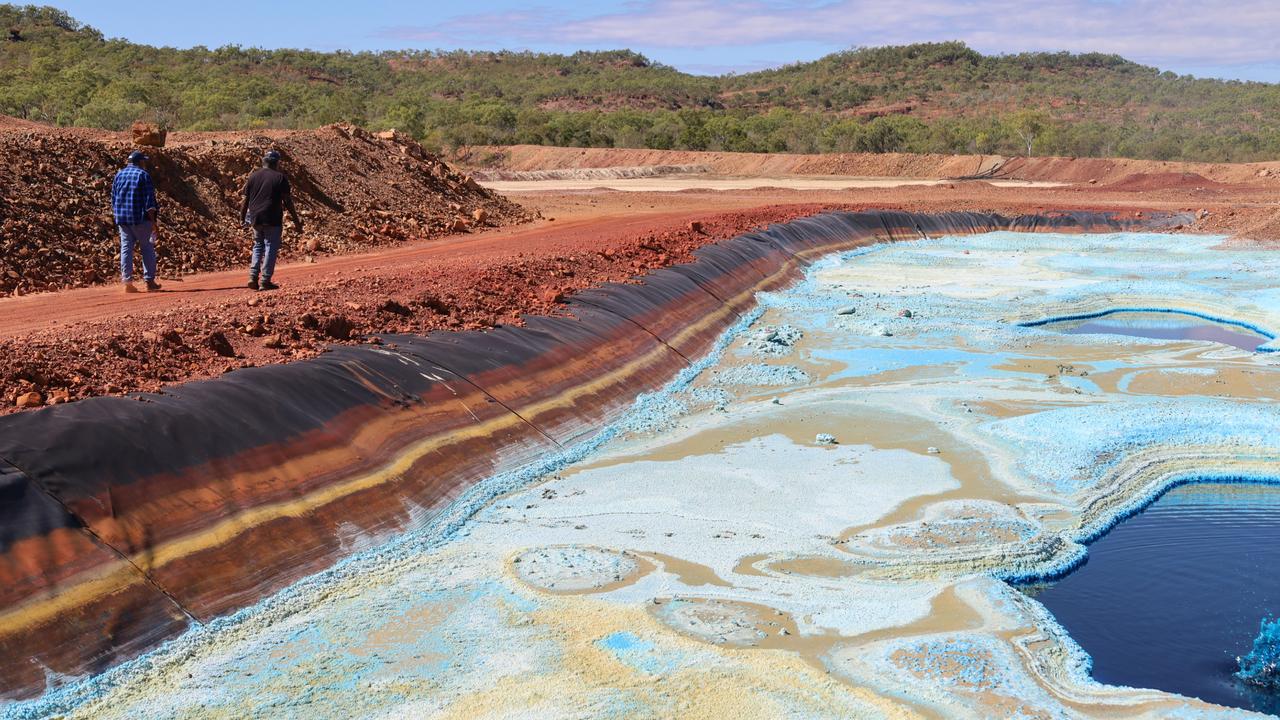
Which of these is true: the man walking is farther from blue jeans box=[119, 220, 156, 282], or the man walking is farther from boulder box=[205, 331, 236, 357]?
boulder box=[205, 331, 236, 357]

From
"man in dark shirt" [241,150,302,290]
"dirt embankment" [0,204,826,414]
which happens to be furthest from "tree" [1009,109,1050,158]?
"man in dark shirt" [241,150,302,290]

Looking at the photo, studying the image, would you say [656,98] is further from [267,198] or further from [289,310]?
[289,310]

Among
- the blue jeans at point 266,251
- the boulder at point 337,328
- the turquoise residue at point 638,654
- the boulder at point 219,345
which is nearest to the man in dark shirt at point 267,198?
the blue jeans at point 266,251

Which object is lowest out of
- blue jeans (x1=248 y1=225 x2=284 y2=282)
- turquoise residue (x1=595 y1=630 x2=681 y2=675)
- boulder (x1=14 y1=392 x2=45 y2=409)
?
turquoise residue (x1=595 y1=630 x2=681 y2=675)

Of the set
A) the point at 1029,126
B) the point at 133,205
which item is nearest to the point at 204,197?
the point at 133,205

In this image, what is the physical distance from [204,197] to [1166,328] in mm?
15951

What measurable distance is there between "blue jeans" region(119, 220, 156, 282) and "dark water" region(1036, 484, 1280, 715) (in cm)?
1056

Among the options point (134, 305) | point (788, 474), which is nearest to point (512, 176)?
point (134, 305)

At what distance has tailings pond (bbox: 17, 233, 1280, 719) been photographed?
653 cm

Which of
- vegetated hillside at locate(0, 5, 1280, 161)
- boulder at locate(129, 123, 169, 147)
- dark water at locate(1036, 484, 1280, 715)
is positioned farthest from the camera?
vegetated hillside at locate(0, 5, 1280, 161)

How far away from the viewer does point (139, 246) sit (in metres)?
13.9

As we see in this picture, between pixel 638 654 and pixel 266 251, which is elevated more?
pixel 266 251

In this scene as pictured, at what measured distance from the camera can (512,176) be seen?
4859cm

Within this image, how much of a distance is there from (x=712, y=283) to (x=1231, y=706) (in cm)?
1335
